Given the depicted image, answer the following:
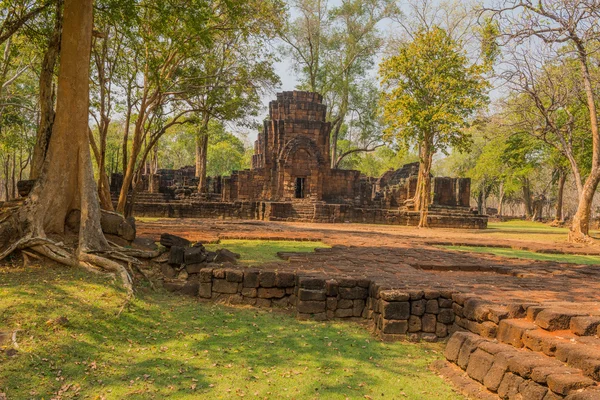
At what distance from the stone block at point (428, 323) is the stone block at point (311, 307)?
135 cm

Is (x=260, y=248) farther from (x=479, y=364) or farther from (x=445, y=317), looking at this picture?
(x=479, y=364)

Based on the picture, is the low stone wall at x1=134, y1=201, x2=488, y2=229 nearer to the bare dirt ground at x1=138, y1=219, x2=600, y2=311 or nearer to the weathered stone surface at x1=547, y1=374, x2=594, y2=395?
the bare dirt ground at x1=138, y1=219, x2=600, y2=311

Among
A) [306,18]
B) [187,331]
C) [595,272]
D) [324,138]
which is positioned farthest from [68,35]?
[306,18]

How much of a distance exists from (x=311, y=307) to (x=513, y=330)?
2.57 meters

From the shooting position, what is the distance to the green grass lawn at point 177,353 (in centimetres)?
386

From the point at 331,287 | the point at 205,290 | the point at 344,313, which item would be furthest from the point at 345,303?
the point at 205,290

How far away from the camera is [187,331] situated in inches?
205

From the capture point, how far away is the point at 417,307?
214 inches

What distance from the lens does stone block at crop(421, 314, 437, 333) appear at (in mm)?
5449

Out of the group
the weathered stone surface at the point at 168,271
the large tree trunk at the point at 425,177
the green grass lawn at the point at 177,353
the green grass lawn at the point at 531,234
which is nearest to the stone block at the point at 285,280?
the green grass lawn at the point at 177,353

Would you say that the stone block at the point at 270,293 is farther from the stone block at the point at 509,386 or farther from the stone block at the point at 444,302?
the stone block at the point at 509,386

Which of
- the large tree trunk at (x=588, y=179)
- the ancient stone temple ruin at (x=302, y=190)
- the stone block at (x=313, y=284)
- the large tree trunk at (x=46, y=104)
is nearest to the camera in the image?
the stone block at (x=313, y=284)

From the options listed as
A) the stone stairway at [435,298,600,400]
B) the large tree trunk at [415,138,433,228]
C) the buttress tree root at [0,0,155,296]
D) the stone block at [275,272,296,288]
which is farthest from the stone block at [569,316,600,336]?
the large tree trunk at [415,138,433,228]

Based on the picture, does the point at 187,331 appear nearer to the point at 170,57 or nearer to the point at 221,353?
the point at 221,353
